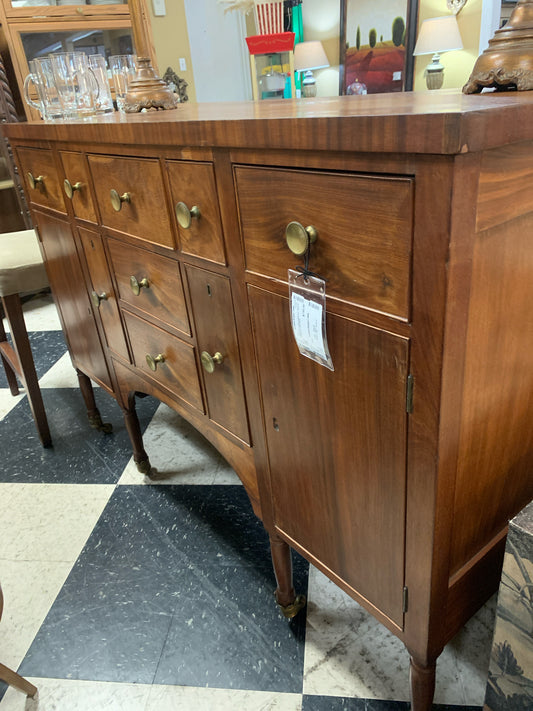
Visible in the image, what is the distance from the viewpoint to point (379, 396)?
24.5 inches

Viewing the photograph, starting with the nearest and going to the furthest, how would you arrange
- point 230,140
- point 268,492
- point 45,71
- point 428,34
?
point 230,140, point 268,492, point 45,71, point 428,34

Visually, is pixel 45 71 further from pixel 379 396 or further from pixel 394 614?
pixel 394 614

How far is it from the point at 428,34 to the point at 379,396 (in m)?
3.65

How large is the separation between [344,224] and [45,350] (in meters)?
2.14

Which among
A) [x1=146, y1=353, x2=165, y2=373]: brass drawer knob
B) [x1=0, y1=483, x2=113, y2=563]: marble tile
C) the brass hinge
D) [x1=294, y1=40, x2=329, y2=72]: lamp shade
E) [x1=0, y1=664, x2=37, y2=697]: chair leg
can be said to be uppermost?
[x1=294, y1=40, x2=329, y2=72]: lamp shade

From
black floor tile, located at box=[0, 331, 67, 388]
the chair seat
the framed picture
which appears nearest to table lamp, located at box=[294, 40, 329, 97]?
the framed picture

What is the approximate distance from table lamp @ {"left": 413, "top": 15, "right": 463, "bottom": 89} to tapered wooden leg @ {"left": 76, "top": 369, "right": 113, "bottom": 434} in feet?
10.1

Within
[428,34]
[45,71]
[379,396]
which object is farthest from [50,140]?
[428,34]

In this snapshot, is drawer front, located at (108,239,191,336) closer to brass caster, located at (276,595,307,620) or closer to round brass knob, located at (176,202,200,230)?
round brass knob, located at (176,202,200,230)

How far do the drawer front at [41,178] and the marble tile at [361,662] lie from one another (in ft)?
3.67

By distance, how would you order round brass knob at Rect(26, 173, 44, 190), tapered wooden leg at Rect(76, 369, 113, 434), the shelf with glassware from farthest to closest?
the shelf with glassware
tapered wooden leg at Rect(76, 369, 113, 434)
round brass knob at Rect(26, 173, 44, 190)

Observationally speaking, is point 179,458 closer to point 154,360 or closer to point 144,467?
point 144,467

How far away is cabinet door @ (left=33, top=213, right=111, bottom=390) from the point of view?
1385 mm

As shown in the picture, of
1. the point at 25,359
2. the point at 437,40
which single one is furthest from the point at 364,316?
the point at 437,40
